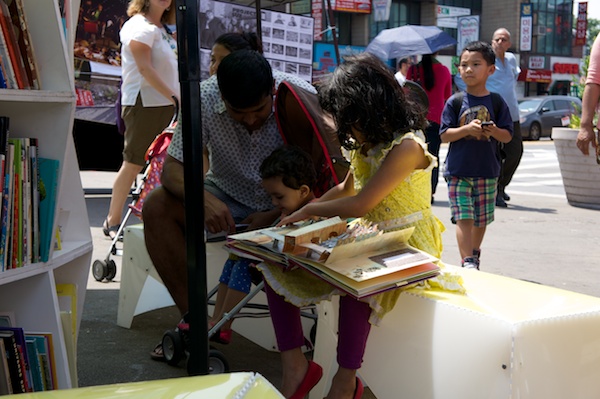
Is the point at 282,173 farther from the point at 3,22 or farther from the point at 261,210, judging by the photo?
the point at 3,22

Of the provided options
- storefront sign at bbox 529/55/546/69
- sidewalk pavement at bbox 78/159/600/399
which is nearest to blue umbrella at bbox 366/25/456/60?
sidewalk pavement at bbox 78/159/600/399

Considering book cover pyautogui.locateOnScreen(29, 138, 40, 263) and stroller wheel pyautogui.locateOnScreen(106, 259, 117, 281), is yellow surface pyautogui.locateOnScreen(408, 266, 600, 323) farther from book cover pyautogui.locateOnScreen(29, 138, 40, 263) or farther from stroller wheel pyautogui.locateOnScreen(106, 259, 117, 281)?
stroller wheel pyautogui.locateOnScreen(106, 259, 117, 281)

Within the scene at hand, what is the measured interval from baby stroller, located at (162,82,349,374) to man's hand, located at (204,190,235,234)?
0.26 metres

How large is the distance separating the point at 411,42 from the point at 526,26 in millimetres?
32395

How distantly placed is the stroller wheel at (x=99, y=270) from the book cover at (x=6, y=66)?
273 centimetres

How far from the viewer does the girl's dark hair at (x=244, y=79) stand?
11.0 feet

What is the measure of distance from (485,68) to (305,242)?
2858 mm

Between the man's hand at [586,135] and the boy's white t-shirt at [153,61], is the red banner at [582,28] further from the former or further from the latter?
the man's hand at [586,135]

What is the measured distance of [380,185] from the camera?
9.91 ft

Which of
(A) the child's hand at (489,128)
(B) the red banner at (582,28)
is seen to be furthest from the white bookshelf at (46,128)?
(B) the red banner at (582,28)

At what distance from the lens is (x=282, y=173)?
3.34 m

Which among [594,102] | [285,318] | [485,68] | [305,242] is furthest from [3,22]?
[485,68]

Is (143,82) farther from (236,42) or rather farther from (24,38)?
(24,38)

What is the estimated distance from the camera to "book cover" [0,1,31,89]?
8.04 feet
